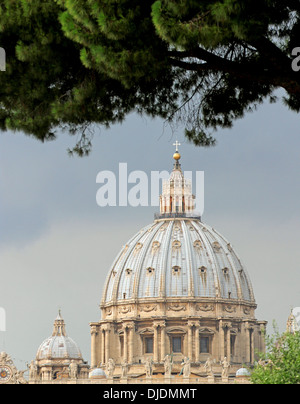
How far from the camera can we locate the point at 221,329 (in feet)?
303

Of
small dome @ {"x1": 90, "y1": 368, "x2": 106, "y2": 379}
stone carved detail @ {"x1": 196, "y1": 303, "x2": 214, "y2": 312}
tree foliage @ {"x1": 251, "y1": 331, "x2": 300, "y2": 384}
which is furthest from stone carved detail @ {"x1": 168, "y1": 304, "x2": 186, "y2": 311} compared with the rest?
tree foliage @ {"x1": 251, "y1": 331, "x2": 300, "y2": 384}

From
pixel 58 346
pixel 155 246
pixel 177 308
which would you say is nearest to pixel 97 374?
pixel 177 308

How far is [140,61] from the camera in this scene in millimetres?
12031

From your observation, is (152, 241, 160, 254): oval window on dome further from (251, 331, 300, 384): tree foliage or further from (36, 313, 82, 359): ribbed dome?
(251, 331, 300, 384): tree foliage

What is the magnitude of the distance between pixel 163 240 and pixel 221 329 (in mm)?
9736

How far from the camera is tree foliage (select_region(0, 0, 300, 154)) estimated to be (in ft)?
37.9

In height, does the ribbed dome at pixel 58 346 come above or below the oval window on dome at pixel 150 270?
below

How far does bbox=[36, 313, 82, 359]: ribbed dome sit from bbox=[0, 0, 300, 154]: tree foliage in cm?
8227

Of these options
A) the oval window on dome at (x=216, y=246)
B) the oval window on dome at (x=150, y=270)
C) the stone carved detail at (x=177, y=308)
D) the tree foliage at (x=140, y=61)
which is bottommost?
Result: the tree foliage at (x=140, y=61)

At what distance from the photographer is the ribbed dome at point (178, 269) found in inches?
3730

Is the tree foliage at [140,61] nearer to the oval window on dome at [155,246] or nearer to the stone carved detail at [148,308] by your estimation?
the stone carved detail at [148,308]

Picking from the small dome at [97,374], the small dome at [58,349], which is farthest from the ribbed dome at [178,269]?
the small dome at [97,374]

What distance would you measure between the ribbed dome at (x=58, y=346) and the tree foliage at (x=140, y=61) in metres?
82.3
